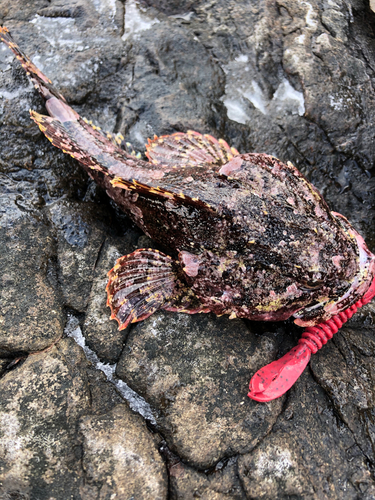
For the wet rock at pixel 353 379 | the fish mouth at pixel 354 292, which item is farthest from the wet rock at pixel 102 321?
the wet rock at pixel 353 379

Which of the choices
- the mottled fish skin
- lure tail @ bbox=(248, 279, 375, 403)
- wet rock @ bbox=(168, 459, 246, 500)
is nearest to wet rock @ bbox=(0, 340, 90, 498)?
wet rock @ bbox=(168, 459, 246, 500)

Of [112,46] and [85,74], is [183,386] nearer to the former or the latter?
[85,74]

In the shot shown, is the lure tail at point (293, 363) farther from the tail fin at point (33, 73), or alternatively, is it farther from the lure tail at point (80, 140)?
the tail fin at point (33, 73)

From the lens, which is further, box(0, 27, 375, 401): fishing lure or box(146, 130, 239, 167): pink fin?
box(146, 130, 239, 167): pink fin

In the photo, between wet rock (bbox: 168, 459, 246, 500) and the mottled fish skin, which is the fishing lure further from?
wet rock (bbox: 168, 459, 246, 500)

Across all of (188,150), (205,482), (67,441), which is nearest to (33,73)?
(188,150)
